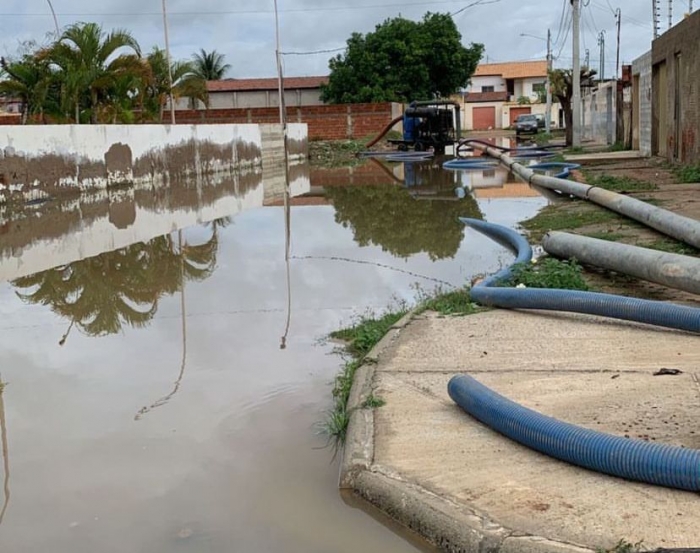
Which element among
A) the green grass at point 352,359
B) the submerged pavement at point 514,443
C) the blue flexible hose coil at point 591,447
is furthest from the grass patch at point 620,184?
the blue flexible hose coil at point 591,447

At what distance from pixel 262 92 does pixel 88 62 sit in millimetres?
40131

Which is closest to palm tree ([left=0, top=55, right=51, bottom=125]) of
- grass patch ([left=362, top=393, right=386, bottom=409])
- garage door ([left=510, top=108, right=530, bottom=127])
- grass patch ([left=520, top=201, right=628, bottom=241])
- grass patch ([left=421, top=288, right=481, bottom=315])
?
grass patch ([left=520, top=201, right=628, bottom=241])

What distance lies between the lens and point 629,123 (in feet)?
97.4

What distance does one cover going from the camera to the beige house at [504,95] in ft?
234

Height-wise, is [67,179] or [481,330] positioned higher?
[67,179]

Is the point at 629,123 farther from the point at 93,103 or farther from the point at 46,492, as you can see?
the point at 46,492

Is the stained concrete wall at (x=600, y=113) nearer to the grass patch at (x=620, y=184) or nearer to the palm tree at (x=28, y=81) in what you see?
the grass patch at (x=620, y=184)

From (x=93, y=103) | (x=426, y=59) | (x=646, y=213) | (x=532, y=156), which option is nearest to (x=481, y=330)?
(x=646, y=213)

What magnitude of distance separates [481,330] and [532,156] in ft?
76.0

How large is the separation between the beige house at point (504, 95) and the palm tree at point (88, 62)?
50.3 m

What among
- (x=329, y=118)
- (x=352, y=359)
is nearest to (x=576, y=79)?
(x=329, y=118)

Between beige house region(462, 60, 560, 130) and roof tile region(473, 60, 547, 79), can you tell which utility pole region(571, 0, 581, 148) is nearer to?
beige house region(462, 60, 560, 130)

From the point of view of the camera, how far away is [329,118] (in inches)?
1699

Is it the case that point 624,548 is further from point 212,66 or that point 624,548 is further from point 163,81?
point 212,66
